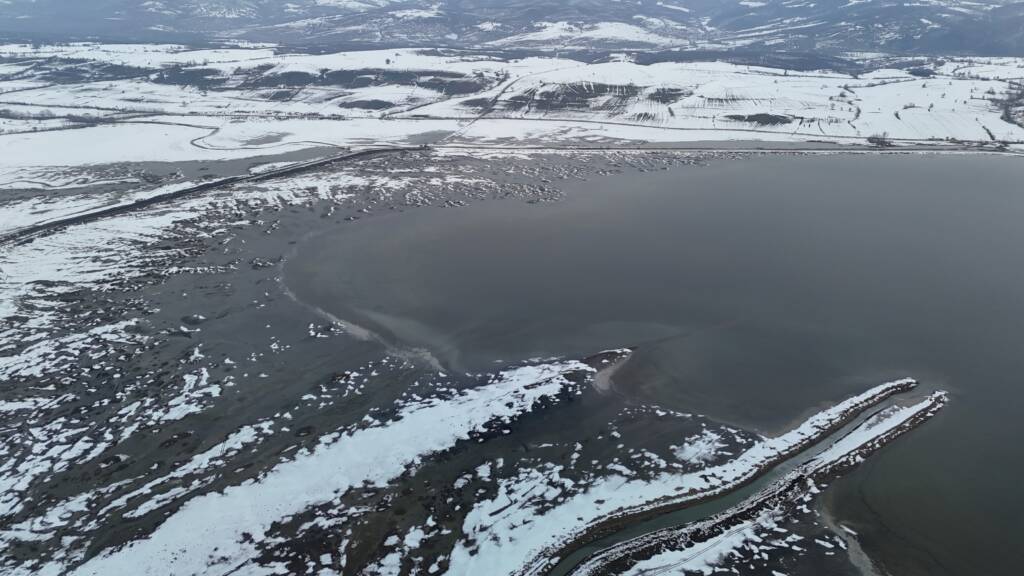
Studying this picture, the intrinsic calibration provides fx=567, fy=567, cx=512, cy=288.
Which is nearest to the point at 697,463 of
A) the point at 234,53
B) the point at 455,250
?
the point at 455,250

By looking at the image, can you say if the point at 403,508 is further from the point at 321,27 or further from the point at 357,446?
the point at 321,27

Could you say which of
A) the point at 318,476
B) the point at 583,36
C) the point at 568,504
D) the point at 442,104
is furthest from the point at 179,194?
the point at 583,36

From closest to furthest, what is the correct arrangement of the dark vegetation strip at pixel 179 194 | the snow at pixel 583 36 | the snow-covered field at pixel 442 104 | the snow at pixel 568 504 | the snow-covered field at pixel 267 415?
the snow at pixel 568 504, the snow-covered field at pixel 267 415, the dark vegetation strip at pixel 179 194, the snow-covered field at pixel 442 104, the snow at pixel 583 36

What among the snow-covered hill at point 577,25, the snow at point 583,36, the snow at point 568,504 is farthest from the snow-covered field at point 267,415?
the snow at point 583,36

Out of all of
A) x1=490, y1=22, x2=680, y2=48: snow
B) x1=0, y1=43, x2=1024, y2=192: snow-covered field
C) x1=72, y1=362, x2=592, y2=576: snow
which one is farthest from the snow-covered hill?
x1=72, y1=362, x2=592, y2=576: snow

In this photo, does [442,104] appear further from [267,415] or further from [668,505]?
[668,505]

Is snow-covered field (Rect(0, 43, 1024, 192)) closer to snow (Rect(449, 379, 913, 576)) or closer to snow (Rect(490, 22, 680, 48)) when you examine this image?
snow (Rect(490, 22, 680, 48))

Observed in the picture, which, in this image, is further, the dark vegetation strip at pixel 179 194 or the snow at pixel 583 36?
the snow at pixel 583 36

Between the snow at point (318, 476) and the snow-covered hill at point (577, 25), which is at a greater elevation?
the snow-covered hill at point (577, 25)

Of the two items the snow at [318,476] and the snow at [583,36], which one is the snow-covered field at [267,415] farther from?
the snow at [583,36]
